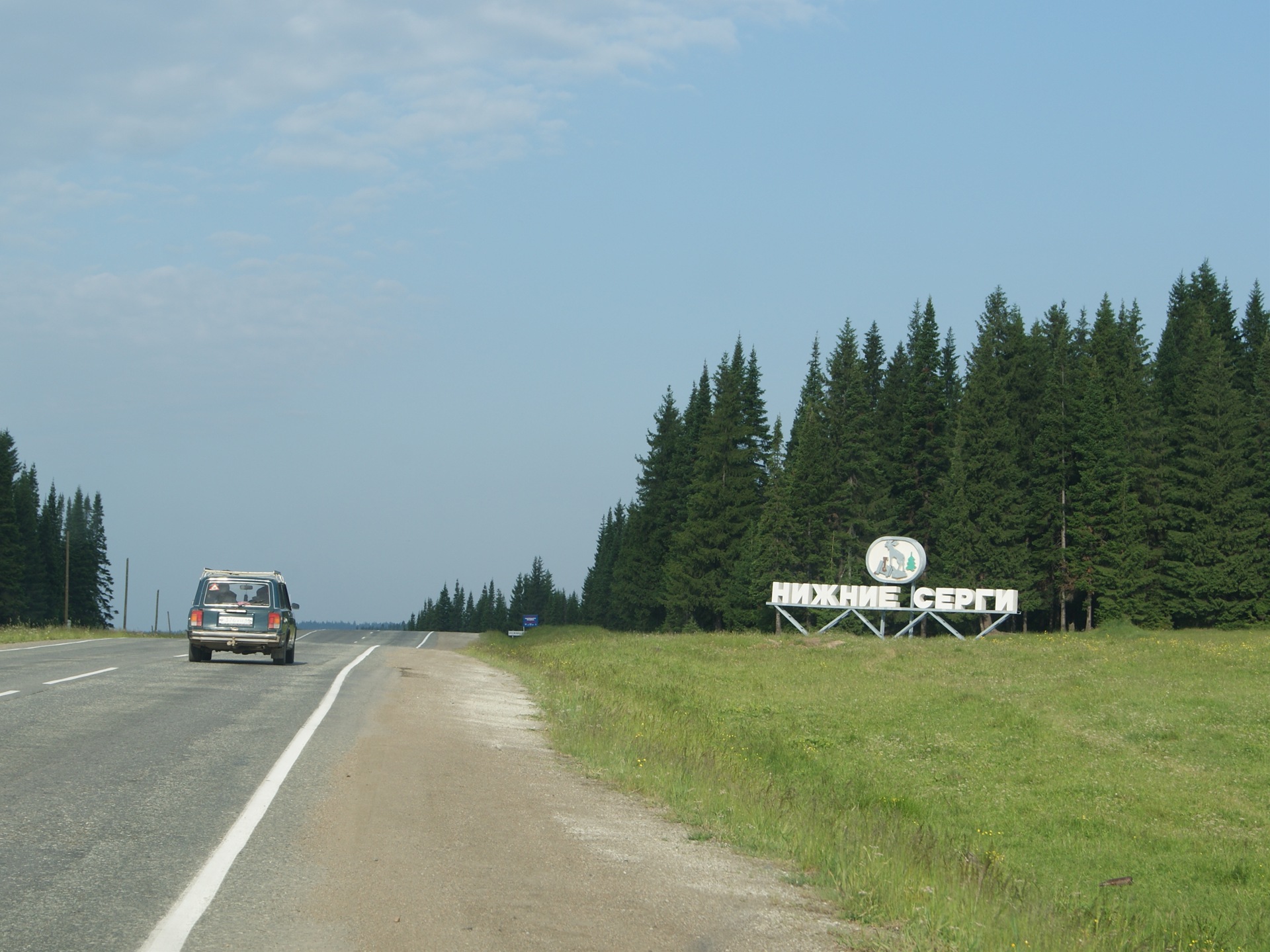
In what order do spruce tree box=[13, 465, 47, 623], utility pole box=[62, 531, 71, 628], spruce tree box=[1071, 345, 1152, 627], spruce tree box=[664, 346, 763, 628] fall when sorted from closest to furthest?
spruce tree box=[1071, 345, 1152, 627] < utility pole box=[62, 531, 71, 628] < spruce tree box=[664, 346, 763, 628] < spruce tree box=[13, 465, 47, 623]

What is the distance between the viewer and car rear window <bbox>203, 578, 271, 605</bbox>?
2472 cm

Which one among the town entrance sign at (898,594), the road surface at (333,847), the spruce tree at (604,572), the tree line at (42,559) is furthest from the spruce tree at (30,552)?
the road surface at (333,847)

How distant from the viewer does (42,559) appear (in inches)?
4493

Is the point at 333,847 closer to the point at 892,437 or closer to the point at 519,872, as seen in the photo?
the point at 519,872

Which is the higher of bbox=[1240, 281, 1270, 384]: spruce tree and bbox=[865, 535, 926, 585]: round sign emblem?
bbox=[1240, 281, 1270, 384]: spruce tree

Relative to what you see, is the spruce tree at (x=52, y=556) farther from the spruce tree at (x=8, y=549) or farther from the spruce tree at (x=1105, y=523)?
the spruce tree at (x=1105, y=523)

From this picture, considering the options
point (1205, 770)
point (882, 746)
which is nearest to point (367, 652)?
point (882, 746)

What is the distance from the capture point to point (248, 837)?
7.86m

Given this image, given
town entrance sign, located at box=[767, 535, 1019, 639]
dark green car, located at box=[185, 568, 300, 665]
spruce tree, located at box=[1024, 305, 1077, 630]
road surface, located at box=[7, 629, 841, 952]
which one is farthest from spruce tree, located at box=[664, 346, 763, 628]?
road surface, located at box=[7, 629, 841, 952]

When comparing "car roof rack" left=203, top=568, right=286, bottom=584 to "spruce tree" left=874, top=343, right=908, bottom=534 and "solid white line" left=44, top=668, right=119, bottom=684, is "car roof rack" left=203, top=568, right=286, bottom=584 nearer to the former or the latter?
"solid white line" left=44, top=668, right=119, bottom=684

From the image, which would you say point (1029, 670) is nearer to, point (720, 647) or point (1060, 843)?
point (720, 647)

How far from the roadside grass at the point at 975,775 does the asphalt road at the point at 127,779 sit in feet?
12.1

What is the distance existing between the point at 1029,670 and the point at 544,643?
23.7m

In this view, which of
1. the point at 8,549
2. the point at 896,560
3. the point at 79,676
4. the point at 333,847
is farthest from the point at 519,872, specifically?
the point at 8,549
